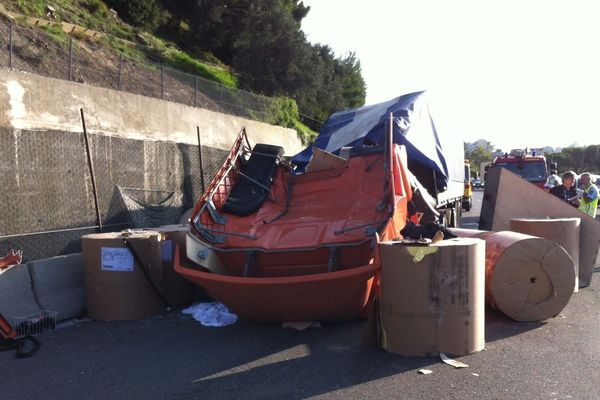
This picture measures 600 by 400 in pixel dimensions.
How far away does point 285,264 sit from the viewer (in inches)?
234

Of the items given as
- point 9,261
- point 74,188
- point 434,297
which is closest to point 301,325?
point 434,297

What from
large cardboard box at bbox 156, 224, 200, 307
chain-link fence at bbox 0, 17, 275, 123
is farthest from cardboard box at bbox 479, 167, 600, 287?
chain-link fence at bbox 0, 17, 275, 123

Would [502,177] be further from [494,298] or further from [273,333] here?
[273,333]

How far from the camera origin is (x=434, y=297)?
495cm

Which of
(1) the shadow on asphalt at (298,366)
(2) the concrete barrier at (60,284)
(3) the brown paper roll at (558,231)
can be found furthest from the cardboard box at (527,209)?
(2) the concrete barrier at (60,284)

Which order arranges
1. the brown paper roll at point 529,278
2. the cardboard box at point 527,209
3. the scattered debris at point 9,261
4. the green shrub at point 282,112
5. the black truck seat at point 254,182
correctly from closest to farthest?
the brown paper roll at point 529,278 → the scattered debris at point 9,261 → the black truck seat at point 254,182 → the cardboard box at point 527,209 → the green shrub at point 282,112

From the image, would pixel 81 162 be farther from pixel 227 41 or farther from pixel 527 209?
pixel 227 41

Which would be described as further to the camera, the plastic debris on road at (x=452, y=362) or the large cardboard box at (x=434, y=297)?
the large cardboard box at (x=434, y=297)

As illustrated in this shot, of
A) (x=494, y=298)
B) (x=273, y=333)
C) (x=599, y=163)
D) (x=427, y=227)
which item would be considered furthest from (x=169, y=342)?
(x=599, y=163)

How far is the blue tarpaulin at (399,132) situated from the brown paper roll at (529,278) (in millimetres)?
2753

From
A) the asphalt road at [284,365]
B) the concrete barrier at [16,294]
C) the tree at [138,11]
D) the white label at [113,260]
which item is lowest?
the asphalt road at [284,365]

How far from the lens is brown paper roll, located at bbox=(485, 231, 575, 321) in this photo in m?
6.05

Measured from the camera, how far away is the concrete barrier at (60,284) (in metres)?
6.57

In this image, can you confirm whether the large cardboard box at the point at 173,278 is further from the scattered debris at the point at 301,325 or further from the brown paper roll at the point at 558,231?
the brown paper roll at the point at 558,231
